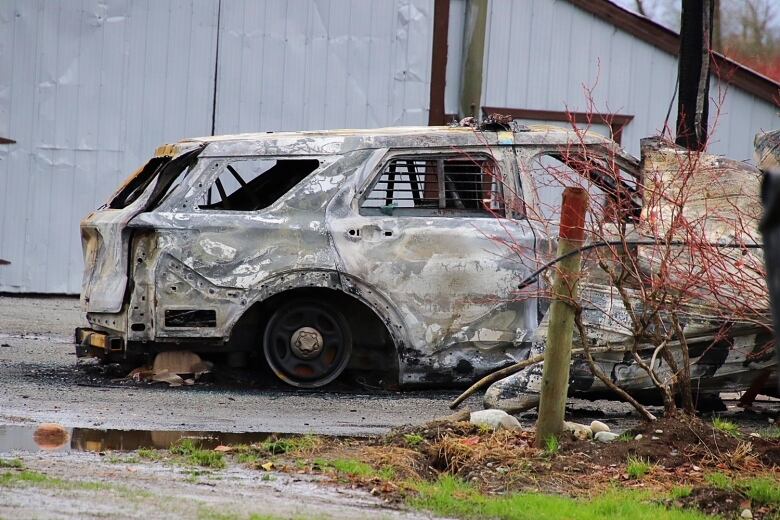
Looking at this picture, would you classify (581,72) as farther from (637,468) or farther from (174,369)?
(637,468)

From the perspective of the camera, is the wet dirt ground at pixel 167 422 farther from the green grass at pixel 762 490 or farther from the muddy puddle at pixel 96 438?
the green grass at pixel 762 490

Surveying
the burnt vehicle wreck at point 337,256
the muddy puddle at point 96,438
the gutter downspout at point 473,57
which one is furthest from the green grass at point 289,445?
the gutter downspout at point 473,57

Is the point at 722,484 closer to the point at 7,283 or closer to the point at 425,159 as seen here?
the point at 425,159

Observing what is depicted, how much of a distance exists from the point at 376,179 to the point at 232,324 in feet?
4.89

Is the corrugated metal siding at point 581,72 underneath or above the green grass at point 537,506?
above

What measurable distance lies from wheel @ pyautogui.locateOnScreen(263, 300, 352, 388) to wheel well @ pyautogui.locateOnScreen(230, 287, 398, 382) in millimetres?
92

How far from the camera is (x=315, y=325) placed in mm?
8906

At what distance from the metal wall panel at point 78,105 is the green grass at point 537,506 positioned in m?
11.3

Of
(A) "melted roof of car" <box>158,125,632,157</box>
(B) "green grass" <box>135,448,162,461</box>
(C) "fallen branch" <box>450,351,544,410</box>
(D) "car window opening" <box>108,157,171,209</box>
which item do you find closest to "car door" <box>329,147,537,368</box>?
(A) "melted roof of car" <box>158,125,632,157</box>

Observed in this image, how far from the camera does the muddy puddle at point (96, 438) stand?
6281 mm

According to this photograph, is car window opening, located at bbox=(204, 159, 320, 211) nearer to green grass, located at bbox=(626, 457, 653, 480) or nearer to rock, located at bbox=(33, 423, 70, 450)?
rock, located at bbox=(33, 423, 70, 450)

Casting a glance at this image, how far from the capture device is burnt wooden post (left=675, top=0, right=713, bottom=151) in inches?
456

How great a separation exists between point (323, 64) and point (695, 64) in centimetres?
576

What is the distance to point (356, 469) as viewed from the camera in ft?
18.6
